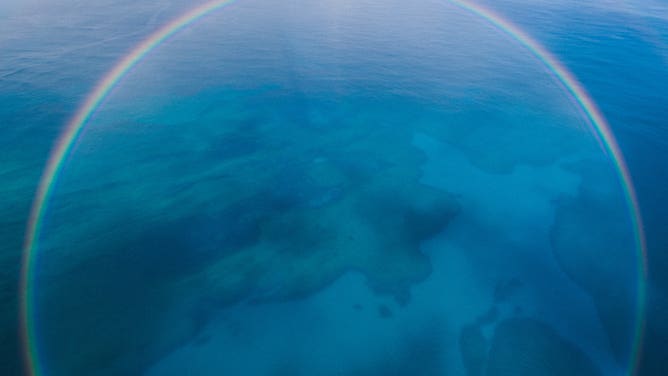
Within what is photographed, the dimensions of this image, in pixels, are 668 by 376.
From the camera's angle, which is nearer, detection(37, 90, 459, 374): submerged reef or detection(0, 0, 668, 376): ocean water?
detection(0, 0, 668, 376): ocean water

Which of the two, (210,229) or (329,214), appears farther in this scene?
(329,214)

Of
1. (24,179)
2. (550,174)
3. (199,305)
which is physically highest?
(24,179)

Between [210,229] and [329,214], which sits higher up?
[210,229]

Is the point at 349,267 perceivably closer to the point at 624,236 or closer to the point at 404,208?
the point at 404,208

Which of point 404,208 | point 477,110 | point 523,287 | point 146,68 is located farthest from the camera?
point 146,68

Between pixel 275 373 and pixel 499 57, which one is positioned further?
pixel 499 57

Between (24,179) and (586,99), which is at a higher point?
(24,179)

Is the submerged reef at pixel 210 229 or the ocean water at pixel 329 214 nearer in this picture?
the ocean water at pixel 329 214

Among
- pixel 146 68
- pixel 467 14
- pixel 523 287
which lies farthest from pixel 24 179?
pixel 467 14
